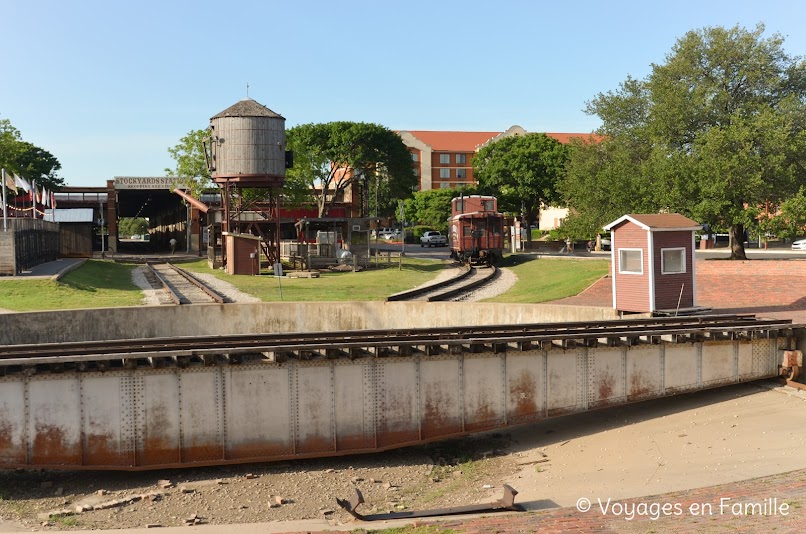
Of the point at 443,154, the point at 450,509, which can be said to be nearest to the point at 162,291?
the point at 450,509

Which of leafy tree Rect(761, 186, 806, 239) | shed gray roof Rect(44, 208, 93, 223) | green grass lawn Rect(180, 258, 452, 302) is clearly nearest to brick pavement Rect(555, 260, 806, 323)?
leafy tree Rect(761, 186, 806, 239)

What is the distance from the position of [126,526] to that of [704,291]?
3129cm

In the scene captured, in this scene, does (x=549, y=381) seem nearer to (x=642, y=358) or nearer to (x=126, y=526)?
(x=642, y=358)

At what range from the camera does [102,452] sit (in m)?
19.3

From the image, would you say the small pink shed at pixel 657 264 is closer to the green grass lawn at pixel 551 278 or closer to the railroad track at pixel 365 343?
the railroad track at pixel 365 343

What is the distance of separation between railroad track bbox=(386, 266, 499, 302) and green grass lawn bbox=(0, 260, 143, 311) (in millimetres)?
14395

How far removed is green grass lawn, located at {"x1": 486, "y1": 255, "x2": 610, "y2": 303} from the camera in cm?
4166

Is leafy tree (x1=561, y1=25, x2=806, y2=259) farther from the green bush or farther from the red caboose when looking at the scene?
the green bush

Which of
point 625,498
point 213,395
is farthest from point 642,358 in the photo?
point 213,395

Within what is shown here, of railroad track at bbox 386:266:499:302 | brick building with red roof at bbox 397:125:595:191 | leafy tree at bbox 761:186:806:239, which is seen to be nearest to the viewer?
leafy tree at bbox 761:186:806:239

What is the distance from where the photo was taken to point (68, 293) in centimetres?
4016

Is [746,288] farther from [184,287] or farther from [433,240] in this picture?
[433,240]

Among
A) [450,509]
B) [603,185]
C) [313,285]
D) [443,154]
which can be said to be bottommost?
[450,509]

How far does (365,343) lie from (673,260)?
14.9 m
